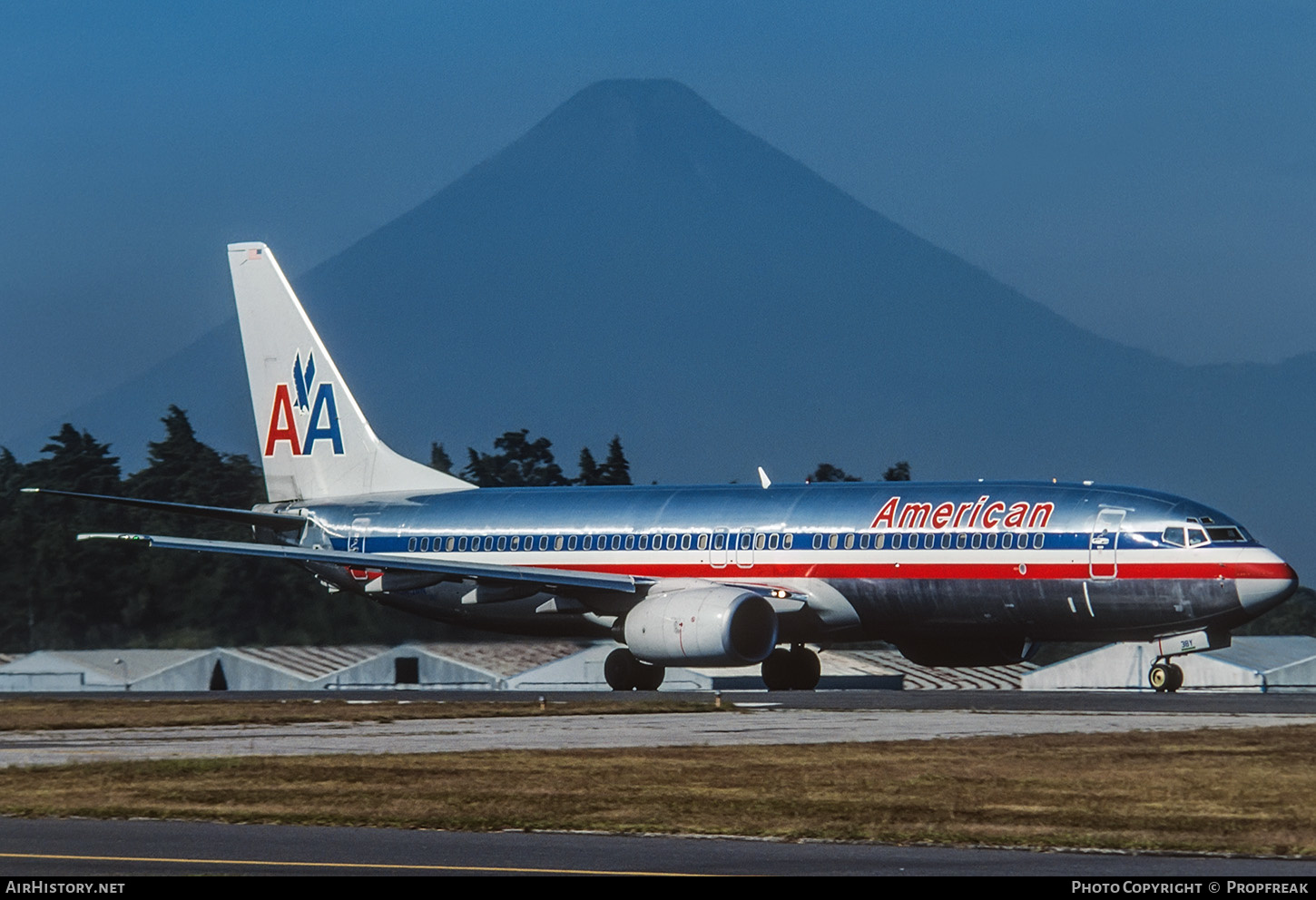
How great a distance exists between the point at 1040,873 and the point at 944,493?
2695 cm

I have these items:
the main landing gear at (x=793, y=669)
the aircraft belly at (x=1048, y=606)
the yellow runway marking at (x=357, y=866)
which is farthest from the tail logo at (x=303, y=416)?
the yellow runway marking at (x=357, y=866)

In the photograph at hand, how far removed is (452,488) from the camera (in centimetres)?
5050

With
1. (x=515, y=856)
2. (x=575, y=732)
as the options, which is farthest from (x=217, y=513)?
(x=515, y=856)

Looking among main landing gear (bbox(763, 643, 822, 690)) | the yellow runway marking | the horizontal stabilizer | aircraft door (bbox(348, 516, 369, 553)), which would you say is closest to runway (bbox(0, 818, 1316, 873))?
the yellow runway marking

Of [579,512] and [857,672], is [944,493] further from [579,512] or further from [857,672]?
[857,672]

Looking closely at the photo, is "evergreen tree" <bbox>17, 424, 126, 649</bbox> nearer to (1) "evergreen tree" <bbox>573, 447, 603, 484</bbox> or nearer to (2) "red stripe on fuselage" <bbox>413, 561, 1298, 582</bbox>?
(2) "red stripe on fuselage" <bbox>413, 561, 1298, 582</bbox>

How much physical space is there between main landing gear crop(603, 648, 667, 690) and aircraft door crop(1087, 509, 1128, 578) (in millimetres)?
10066

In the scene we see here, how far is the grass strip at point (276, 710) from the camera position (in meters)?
34.1

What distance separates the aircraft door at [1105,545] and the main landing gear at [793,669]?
24.3 ft

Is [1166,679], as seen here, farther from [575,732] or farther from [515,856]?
[515,856]

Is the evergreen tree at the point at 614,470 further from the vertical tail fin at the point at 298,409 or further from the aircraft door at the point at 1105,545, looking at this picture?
the aircraft door at the point at 1105,545

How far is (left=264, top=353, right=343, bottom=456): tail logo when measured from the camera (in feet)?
171

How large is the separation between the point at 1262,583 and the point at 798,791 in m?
19.8
